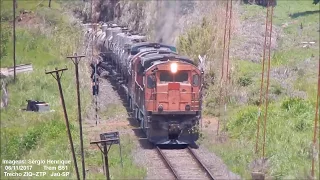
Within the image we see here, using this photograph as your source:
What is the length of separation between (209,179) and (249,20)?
667 inches

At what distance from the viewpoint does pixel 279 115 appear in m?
18.0

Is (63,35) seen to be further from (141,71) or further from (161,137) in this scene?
(161,137)

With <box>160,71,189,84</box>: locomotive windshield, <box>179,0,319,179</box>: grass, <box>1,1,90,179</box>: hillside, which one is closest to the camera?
<box>179,0,319,179</box>: grass

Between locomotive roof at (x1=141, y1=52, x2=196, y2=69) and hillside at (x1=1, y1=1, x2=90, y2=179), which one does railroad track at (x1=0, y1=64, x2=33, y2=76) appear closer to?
hillside at (x1=1, y1=1, x2=90, y2=179)

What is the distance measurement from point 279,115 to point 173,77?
10.6 feet

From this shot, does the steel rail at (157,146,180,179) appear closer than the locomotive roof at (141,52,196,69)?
Yes

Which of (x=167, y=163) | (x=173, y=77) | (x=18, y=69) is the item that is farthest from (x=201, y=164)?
(x=18, y=69)

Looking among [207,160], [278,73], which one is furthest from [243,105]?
[207,160]

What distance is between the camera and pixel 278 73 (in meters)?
23.3

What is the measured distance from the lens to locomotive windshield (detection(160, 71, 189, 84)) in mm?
17094

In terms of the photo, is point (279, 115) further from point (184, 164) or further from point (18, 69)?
point (18, 69)

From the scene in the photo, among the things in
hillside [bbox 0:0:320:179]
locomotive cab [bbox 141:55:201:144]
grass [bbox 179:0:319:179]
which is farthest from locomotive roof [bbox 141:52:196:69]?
grass [bbox 179:0:319:179]

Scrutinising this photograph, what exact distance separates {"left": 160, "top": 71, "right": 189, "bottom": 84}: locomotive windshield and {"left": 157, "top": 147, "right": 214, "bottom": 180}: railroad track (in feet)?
5.89

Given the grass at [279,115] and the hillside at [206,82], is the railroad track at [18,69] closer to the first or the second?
the hillside at [206,82]
